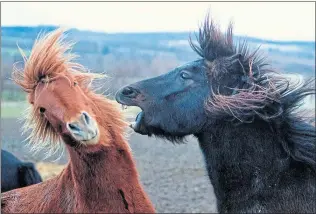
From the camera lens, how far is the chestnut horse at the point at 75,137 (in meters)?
3.71

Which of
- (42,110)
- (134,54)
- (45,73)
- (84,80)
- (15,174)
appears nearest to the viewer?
(42,110)

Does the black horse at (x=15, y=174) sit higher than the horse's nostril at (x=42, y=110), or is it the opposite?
the horse's nostril at (x=42, y=110)

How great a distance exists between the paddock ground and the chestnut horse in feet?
12.3

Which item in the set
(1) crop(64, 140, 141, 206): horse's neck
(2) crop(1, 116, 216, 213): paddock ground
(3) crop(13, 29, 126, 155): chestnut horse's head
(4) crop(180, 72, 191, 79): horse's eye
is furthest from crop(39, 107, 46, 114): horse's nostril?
(2) crop(1, 116, 216, 213): paddock ground

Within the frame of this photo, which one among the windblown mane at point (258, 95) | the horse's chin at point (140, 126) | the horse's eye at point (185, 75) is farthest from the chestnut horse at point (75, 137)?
the windblown mane at point (258, 95)

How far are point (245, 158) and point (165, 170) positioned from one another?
841 cm

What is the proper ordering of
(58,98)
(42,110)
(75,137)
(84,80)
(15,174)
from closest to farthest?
(75,137) → (58,98) → (42,110) → (84,80) → (15,174)

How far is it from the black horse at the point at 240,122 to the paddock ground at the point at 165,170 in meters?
3.91

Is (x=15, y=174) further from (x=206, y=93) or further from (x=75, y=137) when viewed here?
(x=206, y=93)

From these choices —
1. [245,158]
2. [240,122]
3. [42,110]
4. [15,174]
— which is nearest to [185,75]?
[240,122]

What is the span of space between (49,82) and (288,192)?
1.74 metres

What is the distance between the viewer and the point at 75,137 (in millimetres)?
3592

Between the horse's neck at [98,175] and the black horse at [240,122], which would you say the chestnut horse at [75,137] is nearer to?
the horse's neck at [98,175]

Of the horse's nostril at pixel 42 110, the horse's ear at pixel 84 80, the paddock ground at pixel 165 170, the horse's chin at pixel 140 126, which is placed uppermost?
the horse's ear at pixel 84 80
